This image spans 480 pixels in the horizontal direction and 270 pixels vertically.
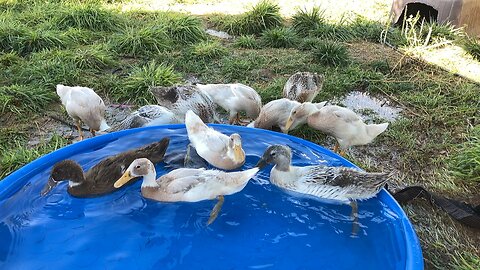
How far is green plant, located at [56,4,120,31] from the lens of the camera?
6996 mm

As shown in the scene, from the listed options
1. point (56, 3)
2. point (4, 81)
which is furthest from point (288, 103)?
point (56, 3)

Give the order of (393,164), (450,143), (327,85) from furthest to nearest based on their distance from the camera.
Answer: (327,85) < (450,143) < (393,164)

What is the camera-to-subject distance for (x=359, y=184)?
3.26m

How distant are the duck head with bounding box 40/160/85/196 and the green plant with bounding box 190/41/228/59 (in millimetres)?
3256

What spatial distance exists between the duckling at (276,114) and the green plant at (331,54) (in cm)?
195

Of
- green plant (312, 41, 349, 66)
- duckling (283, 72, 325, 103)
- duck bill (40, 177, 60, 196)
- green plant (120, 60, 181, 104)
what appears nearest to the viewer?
duck bill (40, 177, 60, 196)

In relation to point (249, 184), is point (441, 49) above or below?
above

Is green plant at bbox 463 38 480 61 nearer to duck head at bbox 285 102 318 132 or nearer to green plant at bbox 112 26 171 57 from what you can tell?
duck head at bbox 285 102 318 132

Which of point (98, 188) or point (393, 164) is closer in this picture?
point (98, 188)

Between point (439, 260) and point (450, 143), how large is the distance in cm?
171

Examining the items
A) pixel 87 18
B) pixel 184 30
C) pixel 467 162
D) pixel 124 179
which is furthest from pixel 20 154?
pixel 467 162

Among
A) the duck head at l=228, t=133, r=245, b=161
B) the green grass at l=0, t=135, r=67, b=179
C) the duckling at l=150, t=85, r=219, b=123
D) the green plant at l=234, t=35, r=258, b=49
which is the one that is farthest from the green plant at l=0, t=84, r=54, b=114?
the green plant at l=234, t=35, r=258, b=49

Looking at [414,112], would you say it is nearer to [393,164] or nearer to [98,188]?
[393,164]

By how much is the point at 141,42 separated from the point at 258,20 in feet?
5.90
